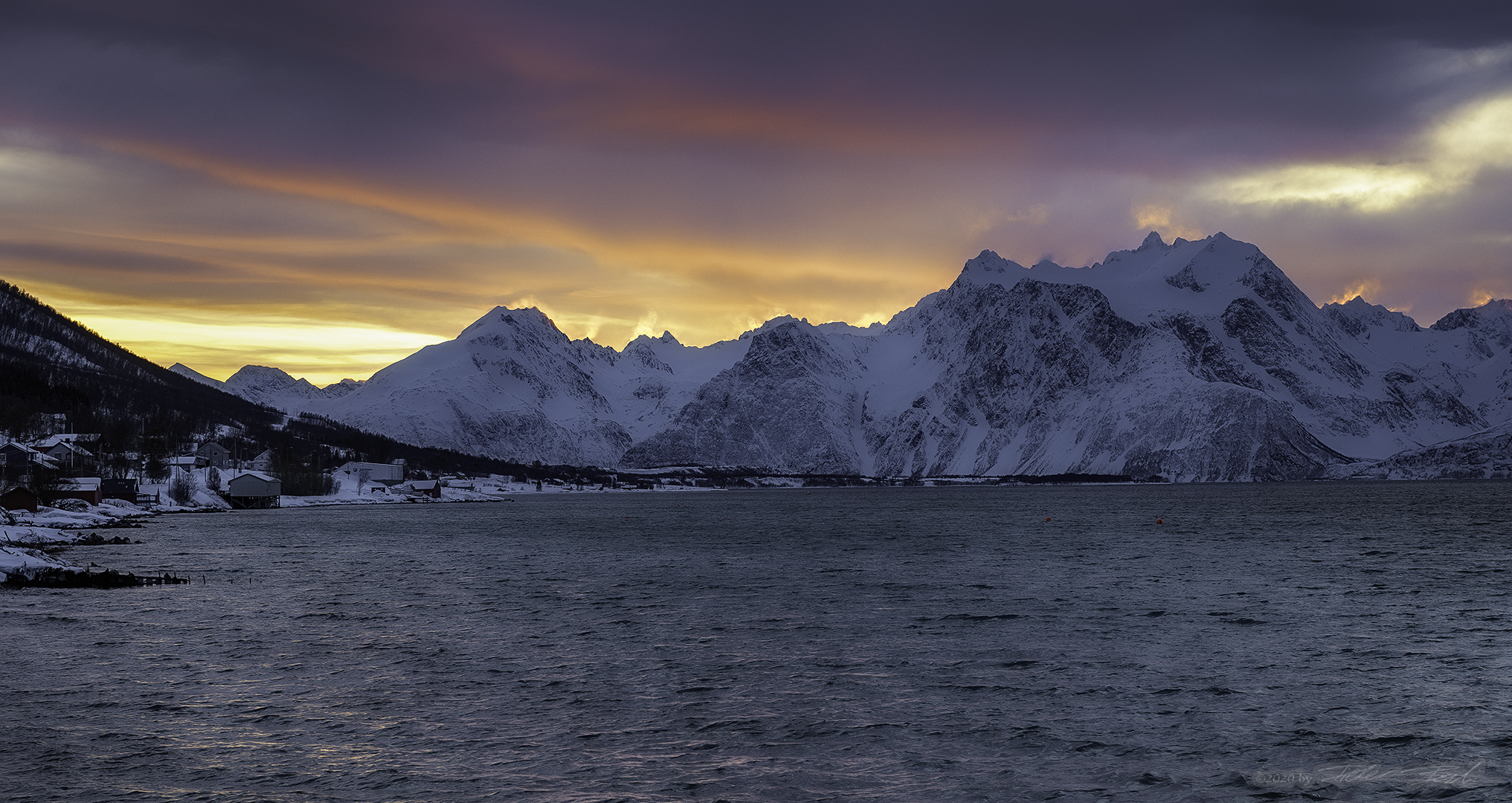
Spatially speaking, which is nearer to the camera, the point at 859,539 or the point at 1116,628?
the point at 1116,628

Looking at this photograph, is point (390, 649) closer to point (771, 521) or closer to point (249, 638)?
point (249, 638)

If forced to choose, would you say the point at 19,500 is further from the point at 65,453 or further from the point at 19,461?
the point at 65,453

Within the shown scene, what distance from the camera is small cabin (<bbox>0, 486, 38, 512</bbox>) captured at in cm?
11800

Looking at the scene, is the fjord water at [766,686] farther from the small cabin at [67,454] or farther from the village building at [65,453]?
the village building at [65,453]

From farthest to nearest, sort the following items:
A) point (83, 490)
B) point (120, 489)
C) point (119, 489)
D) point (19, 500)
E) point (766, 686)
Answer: point (120, 489)
point (119, 489)
point (83, 490)
point (19, 500)
point (766, 686)

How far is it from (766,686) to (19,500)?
11973cm

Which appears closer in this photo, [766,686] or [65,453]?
[766,686]

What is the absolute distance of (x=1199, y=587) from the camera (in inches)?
2408

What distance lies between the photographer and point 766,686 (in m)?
32.4

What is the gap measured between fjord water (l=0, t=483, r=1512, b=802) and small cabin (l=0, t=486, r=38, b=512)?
5934 centimetres

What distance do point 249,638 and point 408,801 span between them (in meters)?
24.2

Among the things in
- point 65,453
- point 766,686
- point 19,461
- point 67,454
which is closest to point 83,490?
point 19,461

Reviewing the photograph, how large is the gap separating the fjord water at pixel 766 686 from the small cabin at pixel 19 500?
5934 cm

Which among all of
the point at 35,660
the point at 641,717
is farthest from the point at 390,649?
the point at 641,717
